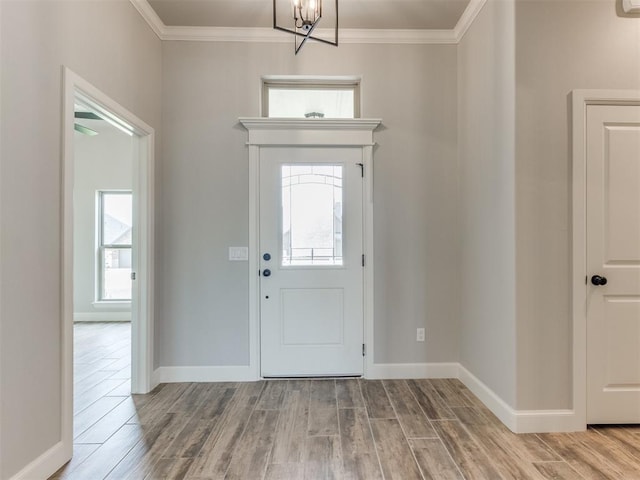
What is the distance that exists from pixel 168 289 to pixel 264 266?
2.87ft

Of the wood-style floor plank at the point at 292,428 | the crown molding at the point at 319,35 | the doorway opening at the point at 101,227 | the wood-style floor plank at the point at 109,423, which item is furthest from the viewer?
the doorway opening at the point at 101,227

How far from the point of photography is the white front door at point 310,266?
307 centimetres

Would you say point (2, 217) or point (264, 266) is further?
point (264, 266)

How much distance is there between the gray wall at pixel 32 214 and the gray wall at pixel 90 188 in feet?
13.1

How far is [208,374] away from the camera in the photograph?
3.03 metres

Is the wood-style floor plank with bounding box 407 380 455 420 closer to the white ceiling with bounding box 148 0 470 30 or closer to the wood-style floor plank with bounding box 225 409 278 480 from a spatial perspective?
the wood-style floor plank with bounding box 225 409 278 480

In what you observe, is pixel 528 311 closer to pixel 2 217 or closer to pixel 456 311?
pixel 456 311

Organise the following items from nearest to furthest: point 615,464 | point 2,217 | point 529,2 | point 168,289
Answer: point 2,217
point 615,464
point 529,2
point 168,289

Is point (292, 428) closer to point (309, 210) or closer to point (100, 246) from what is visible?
point (309, 210)

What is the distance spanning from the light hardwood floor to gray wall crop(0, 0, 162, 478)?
1.44 feet

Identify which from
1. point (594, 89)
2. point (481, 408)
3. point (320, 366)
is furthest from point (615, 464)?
point (594, 89)

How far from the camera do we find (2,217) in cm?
153

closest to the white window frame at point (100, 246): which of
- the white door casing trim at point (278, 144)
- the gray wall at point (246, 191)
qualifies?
the gray wall at point (246, 191)

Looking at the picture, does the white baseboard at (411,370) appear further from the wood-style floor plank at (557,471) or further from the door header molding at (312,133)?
the door header molding at (312,133)
